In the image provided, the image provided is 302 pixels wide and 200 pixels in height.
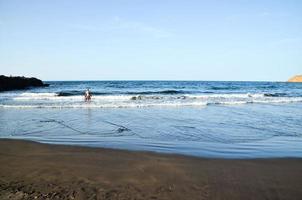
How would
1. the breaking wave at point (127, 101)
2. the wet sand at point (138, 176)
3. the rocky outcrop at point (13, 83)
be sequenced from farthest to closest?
the rocky outcrop at point (13, 83)
the breaking wave at point (127, 101)
the wet sand at point (138, 176)

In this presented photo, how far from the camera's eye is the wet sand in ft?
15.1

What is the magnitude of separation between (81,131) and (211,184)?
21.2 ft

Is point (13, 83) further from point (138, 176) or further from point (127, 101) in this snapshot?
point (138, 176)

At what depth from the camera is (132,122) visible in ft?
42.2

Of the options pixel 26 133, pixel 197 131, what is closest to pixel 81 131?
pixel 26 133

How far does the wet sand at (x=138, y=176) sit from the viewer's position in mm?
4609

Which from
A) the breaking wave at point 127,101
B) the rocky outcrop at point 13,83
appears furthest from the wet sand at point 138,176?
the rocky outcrop at point 13,83

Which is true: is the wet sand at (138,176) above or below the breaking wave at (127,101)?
above

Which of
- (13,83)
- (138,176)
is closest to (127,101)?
(138,176)

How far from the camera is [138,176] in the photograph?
544 centimetres

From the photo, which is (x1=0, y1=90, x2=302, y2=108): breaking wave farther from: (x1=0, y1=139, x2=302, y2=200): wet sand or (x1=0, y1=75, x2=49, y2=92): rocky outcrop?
(x1=0, y1=75, x2=49, y2=92): rocky outcrop

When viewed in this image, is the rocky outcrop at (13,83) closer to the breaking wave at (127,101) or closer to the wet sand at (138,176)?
the breaking wave at (127,101)

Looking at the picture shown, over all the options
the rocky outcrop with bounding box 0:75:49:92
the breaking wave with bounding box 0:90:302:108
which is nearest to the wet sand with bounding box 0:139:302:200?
the breaking wave with bounding box 0:90:302:108

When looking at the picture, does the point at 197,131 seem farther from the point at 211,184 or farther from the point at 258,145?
the point at 211,184
